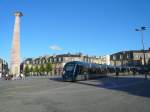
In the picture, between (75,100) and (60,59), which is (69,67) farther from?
(60,59)

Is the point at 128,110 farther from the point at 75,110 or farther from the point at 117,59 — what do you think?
the point at 117,59

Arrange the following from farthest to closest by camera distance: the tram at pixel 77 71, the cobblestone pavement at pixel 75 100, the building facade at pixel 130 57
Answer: the building facade at pixel 130 57 < the tram at pixel 77 71 < the cobblestone pavement at pixel 75 100

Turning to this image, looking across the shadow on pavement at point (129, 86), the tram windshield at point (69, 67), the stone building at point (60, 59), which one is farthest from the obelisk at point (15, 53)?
the stone building at point (60, 59)

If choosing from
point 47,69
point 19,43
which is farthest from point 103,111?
point 47,69

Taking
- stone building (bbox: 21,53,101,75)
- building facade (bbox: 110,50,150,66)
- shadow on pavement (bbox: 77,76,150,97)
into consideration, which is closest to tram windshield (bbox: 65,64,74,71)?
shadow on pavement (bbox: 77,76,150,97)

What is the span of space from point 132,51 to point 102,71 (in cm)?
11229

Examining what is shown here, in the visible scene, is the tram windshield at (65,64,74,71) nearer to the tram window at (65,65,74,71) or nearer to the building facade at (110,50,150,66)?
the tram window at (65,65,74,71)

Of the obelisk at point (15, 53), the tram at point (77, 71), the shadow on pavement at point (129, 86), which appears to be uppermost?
the obelisk at point (15, 53)

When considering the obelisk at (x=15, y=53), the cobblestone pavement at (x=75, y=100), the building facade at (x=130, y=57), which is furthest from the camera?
the building facade at (x=130, y=57)

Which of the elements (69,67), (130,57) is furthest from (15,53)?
(130,57)

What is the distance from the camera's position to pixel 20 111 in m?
11.4

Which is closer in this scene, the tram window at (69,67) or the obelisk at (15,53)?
the tram window at (69,67)

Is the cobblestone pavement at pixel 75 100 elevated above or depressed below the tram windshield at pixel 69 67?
below

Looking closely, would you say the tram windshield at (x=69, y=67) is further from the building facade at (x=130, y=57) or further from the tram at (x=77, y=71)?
the building facade at (x=130, y=57)
